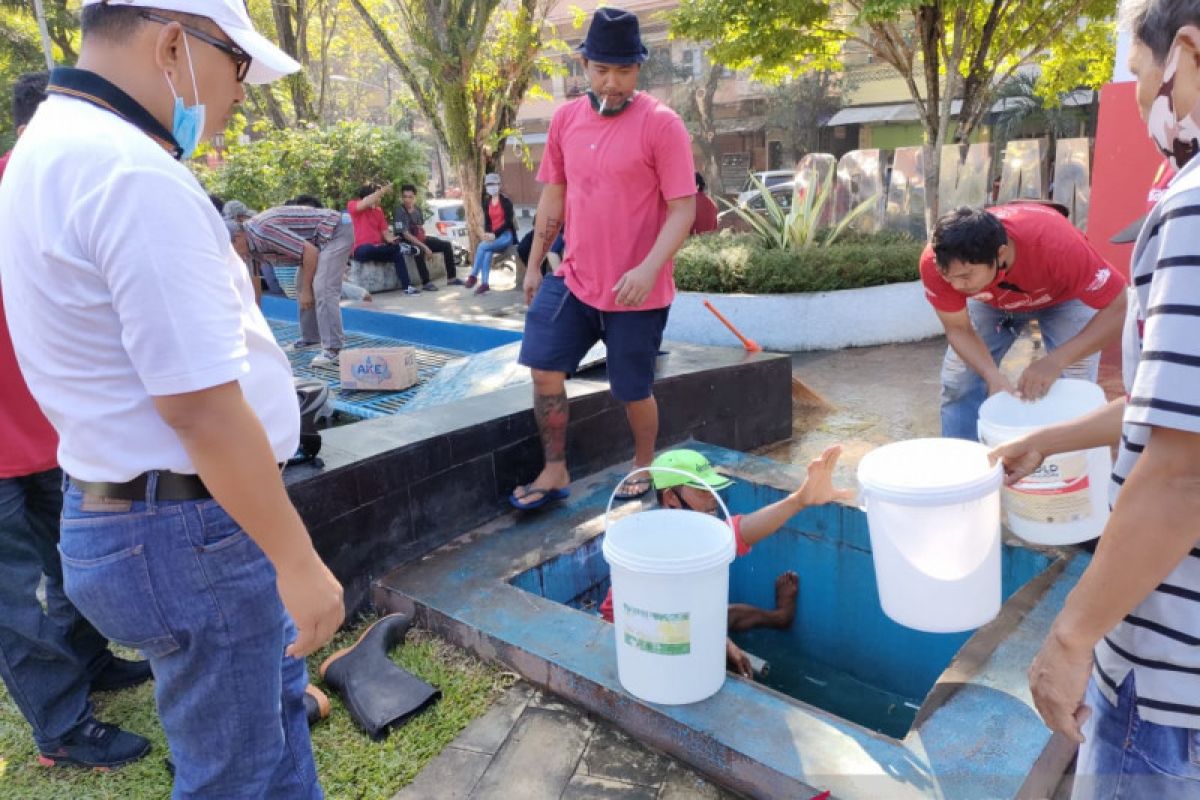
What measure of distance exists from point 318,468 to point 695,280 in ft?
18.6

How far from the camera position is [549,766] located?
2398mm

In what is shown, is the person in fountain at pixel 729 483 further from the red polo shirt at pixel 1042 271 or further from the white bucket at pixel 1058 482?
the red polo shirt at pixel 1042 271

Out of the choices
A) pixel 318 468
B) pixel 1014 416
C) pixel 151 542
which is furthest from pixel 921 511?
pixel 318 468

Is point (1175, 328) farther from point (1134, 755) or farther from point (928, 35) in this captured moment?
point (928, 35)

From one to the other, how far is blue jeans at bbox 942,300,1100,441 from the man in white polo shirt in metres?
3.26

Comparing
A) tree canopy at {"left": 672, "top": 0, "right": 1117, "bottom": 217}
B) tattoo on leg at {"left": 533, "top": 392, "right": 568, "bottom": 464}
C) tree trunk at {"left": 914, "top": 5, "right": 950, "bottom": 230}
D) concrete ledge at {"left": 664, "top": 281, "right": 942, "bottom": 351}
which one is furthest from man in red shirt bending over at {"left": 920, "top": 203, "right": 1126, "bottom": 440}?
tree trunk at {"left": 914, "top": 5, "right": 950, "bottom": 230}

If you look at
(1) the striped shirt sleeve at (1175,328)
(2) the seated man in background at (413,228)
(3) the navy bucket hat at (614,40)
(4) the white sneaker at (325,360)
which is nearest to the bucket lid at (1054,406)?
(3) the navy bucket hat at (614,40)

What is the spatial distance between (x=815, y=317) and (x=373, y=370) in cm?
403

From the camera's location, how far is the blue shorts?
356cm

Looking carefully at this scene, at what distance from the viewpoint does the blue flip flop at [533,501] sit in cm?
363

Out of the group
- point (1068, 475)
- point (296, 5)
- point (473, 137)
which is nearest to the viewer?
point (1068, 475)

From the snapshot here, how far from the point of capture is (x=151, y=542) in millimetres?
1397

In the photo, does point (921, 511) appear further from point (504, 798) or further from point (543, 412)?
point (543, 412)

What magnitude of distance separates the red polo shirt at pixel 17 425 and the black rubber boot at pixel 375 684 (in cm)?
110
